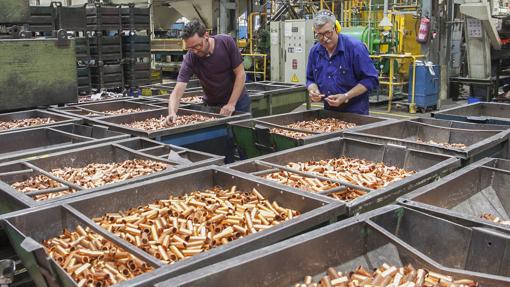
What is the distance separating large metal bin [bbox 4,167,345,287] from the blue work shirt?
2218 millimetres

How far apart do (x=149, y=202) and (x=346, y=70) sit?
2708 mm

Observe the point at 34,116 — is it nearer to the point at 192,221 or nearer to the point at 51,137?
the point at 51,137

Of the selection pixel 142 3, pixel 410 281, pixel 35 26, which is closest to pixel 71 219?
pixel 410 281

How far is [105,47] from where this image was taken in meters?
8.48

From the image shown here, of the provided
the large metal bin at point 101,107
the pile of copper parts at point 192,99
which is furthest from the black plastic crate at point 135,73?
the large metal bin at point 101,107

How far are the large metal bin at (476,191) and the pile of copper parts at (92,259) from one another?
1512 mm

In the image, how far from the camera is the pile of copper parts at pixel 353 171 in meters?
3.20

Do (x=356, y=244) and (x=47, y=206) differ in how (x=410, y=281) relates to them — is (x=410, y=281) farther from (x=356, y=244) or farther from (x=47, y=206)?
(x=47, y=206)

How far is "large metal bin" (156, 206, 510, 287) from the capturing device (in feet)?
6.40

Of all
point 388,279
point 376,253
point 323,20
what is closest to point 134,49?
point 323,20

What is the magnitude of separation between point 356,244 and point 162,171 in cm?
148

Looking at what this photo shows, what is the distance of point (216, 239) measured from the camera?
2383 millimetres

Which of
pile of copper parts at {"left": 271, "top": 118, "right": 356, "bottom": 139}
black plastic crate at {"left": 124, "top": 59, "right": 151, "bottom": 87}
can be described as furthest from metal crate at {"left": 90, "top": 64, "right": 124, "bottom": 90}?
pile of copper parts at {"left": 271, "top": 118, "right": 356, "bottom": 139}

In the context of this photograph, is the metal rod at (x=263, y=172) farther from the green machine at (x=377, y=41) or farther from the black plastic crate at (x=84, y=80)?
the green machine at (x=377, y=41)
